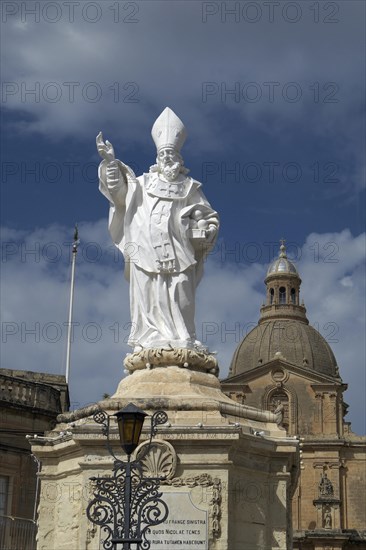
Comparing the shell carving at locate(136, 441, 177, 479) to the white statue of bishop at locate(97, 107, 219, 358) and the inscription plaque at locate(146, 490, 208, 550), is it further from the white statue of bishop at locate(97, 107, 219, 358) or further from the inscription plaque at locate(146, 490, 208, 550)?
the white statue of bishop at locate(97, 107, 219, 358)

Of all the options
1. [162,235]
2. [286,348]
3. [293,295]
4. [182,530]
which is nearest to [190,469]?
[182,530]

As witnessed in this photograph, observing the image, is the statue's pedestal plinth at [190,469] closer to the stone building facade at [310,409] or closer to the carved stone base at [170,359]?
the carved stone base at [170,359]

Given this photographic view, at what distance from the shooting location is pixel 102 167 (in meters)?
15.2

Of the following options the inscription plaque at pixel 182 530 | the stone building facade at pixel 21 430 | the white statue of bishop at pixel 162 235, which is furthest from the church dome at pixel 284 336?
the inscription plaque at pixel 182 530

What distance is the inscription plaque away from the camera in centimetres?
1260

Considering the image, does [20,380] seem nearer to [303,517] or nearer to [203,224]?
[203,224]

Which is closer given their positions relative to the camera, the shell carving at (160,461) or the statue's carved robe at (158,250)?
the shell carving at (160,461)

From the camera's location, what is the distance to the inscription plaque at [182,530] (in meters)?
12.6

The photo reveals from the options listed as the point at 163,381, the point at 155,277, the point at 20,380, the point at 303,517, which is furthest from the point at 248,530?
the point at 303,517

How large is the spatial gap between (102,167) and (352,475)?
165 feet

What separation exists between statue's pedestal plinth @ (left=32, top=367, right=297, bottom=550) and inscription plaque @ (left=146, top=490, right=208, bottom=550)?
0.01m

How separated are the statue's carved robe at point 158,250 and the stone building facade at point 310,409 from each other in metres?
42.1

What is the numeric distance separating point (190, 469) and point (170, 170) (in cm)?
481

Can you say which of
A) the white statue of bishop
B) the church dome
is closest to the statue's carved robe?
the white statue of bishop
